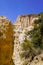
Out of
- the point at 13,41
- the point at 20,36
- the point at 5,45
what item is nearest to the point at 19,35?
the point at 20,36

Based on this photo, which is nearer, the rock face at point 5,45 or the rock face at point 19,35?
the rock face at point 5,45

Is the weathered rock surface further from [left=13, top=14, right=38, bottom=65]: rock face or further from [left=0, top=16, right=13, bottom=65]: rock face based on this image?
[left=0, top=16, right=13, bottom=65]: rock face

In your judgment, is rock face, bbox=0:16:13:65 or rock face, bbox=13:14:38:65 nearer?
rock face, bbox=0:16:13:65

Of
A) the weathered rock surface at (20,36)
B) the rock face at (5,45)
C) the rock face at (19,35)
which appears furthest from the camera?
the rock face at (19,35)

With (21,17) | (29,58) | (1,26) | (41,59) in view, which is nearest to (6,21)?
(1,26)

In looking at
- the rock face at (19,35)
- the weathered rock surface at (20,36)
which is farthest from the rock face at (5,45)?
the rock face at (19,35)

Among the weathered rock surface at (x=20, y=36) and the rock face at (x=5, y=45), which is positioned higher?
the rock face at (x=5, y=45)

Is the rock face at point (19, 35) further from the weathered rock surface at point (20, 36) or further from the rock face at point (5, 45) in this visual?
the rock face at point (5, 45)

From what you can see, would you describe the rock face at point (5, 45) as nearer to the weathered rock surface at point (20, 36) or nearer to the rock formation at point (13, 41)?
the rock formation at point (13, 41)

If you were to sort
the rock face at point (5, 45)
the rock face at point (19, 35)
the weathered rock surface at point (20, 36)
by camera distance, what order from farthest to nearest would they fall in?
the rock face at point (19, 35) < the weathered rock surface at point (20, 36) < the rock face at point (5, 45)

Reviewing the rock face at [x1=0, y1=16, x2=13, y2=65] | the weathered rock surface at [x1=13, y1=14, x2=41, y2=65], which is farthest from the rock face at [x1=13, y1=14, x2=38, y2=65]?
the rock face at [x1=0, y1=16, x2=13, y2=65]

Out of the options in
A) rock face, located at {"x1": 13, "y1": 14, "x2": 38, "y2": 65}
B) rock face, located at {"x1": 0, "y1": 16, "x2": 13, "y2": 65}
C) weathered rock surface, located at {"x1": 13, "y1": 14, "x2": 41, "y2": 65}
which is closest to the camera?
rock face, located at {"x1": 0, "y1": 16, "x2": 13, "y2": 65}

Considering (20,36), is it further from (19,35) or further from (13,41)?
(13,41)

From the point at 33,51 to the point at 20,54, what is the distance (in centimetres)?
253
